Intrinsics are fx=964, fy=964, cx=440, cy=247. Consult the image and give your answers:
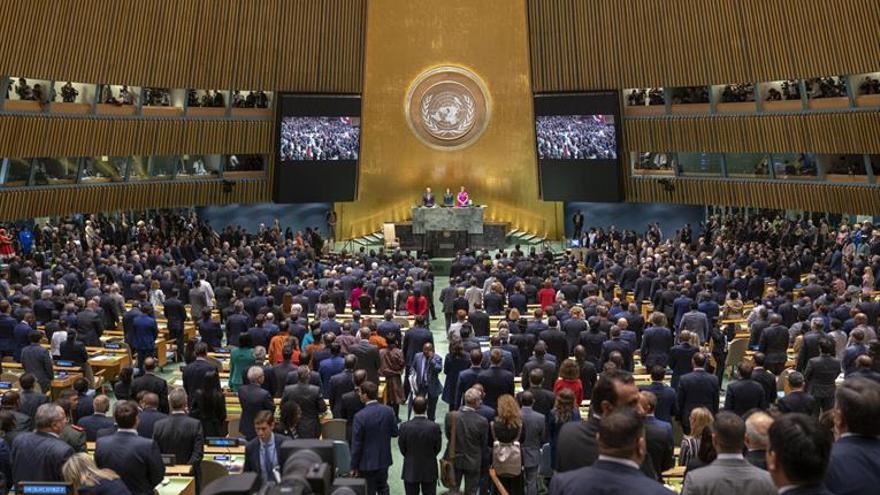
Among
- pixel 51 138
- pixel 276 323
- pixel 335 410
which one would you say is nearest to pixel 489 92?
pixel 51 138

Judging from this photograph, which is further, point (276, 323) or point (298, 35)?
point (298, 35)

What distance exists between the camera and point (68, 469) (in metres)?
6.14

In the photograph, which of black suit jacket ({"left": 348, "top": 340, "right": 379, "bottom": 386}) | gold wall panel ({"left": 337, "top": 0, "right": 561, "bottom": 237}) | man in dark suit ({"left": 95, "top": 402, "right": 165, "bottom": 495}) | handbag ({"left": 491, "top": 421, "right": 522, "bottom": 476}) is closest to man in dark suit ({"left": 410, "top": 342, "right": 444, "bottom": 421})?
black suit jacket ({"left": 348, "top": 340, "right": 379, "bottom": 386})

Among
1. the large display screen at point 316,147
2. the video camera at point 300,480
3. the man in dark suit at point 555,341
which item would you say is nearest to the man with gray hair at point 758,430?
the video camera at point 300,480

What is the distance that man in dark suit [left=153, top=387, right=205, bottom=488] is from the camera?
8.24 metres

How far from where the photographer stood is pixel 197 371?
1058 cm

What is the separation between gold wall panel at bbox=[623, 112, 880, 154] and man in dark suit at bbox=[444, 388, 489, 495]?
735 inches

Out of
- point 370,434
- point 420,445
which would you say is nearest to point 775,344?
point 420,445

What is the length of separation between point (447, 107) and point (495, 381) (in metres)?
23.8

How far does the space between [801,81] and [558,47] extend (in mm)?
7769

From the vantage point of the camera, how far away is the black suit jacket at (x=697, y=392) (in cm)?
985

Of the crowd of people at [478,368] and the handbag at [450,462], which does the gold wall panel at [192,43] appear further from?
the handbag at [450,462]

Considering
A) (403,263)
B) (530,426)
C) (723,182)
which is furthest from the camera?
(723,182)

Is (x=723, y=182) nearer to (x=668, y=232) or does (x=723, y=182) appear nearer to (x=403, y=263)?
(x=668, y=232)
